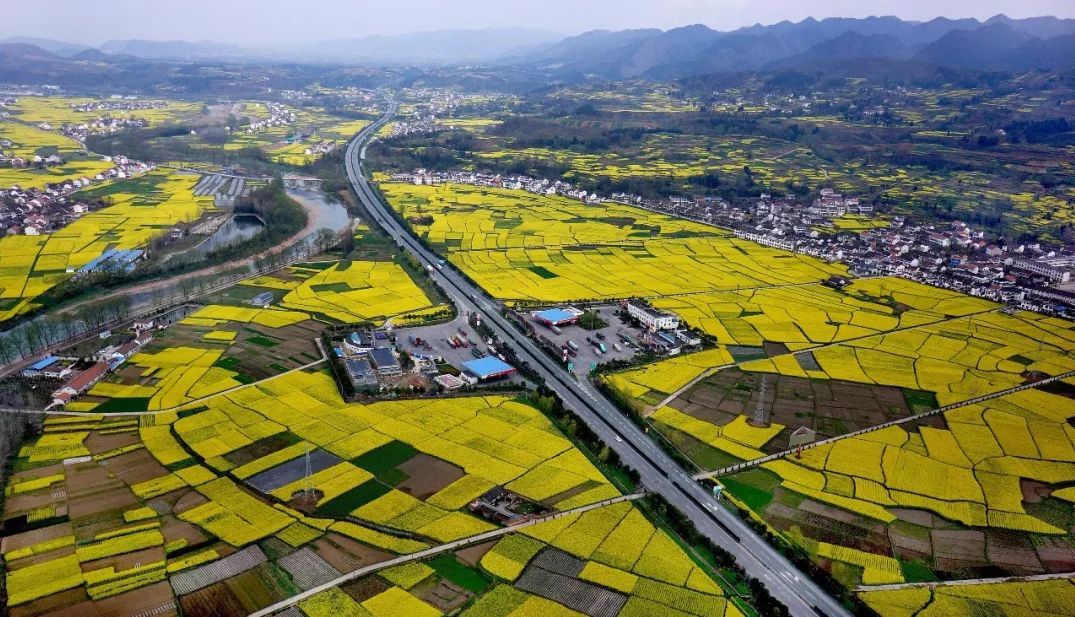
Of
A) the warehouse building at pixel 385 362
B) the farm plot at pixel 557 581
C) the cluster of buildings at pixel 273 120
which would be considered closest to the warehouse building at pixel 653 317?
the warehouse building at pixel 385 362

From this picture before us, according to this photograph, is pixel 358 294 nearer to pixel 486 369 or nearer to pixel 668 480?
pixel 486 369

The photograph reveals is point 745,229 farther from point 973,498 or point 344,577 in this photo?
point 344,577

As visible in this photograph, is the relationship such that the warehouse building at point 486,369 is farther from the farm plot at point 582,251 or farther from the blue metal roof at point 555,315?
the farm plot at point 582,251

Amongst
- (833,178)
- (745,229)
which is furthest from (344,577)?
(833,178)

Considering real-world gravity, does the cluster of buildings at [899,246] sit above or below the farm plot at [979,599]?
above

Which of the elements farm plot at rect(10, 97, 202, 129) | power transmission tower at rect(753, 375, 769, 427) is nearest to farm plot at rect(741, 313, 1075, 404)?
power transmission tower at rect(753, 375, 769, 427)

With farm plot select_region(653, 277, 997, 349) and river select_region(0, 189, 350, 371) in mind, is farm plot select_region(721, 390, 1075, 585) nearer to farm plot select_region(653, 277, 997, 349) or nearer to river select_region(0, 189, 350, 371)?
farm plot select_region(653, 277, 997, 349)

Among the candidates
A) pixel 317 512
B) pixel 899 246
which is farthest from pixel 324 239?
pixel 899 246
